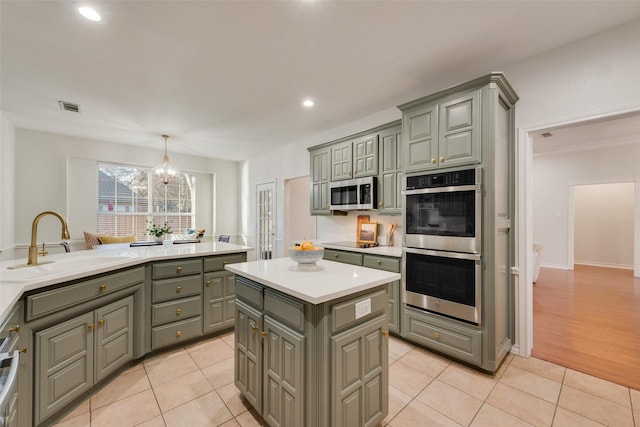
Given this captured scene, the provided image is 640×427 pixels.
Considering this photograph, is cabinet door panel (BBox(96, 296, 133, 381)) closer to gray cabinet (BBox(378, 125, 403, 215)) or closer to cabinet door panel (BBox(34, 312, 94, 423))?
cabinet door panel (BBox(34, 312, 94, 423))

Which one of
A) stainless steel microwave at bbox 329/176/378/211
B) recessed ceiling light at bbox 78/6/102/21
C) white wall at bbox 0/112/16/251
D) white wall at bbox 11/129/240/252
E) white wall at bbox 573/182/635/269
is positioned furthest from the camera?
white wall at bbox 573/182/635/269

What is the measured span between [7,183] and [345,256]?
17.4 ft

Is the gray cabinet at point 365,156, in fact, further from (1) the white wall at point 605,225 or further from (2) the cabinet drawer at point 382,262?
(1) the white wall at point 605,225

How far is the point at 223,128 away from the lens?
14.8 feet

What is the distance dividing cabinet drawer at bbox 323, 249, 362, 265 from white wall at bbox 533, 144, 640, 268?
592 cm

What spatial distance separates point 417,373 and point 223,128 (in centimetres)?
438

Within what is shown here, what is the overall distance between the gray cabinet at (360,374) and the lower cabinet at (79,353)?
173cm

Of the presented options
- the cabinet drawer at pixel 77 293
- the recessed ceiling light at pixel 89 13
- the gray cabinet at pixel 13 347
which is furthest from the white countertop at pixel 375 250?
the recessed ceiling light at pixel 89 13

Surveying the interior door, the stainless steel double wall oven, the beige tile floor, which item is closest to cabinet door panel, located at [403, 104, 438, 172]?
the stainless steel double wall oven

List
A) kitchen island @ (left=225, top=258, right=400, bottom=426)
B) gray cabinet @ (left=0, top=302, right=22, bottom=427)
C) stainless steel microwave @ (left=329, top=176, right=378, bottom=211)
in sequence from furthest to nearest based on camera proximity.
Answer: stainless steel microwave @ (left=329, top=176, right=378, bottom=211) → kitchen island @ (left=225, top=258, right=400, bottom=426) → gray cabinet @ (left=0, top=302, right=22, bottom=427)

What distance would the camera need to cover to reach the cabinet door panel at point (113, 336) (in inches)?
76.5

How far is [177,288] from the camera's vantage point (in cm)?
257

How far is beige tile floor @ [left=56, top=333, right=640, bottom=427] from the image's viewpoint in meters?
1.71

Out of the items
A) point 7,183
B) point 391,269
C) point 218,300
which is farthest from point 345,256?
point 7,183
